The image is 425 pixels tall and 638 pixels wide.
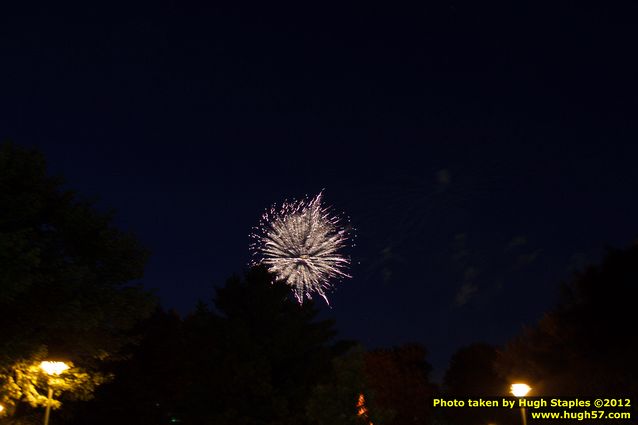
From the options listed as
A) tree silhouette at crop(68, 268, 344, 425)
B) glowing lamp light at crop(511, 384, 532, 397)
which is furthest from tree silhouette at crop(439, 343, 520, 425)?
glowing lamp light at crop(511, 384, 532, 397)

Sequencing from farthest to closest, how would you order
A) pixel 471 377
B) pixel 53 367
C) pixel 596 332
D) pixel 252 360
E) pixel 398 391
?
pixel 471 377 < pixel 398 391 < pixel 596 332 < pixel 252 360 < pixel 53 367

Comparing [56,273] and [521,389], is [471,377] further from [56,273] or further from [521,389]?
[56,273]

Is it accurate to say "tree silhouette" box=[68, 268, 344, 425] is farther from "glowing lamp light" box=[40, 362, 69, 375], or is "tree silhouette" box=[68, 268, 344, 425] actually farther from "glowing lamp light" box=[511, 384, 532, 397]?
"glowing lamp light" box=[511, 384, 532, 397]

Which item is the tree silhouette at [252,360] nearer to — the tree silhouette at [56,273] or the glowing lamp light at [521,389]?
the tree silhouette at [56,273]

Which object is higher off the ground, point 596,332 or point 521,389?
point 596,332

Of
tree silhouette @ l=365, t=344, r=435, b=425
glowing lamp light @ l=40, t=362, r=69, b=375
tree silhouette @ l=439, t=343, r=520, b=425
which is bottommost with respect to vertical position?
glowing lamp light @ l=40, t=362, r=69, b=375

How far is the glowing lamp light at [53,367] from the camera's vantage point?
2192 centimetres

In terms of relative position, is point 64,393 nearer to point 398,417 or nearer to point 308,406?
point 308,406

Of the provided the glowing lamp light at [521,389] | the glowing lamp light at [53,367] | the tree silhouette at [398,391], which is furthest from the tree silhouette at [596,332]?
the glowing lamp light at [53,367]

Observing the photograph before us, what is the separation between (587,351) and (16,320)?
37.0 metres

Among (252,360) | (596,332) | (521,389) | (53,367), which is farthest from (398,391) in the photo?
(53,367)

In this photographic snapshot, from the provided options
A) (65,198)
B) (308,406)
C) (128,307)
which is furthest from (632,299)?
(65,198)

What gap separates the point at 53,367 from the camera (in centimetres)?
2203

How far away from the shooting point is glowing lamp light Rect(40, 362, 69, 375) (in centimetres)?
2192
